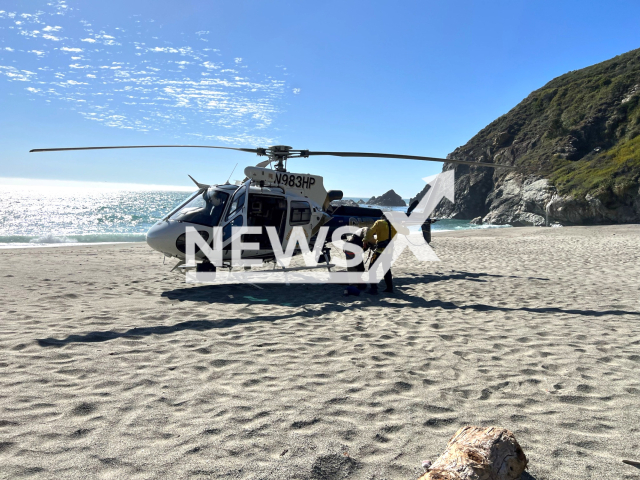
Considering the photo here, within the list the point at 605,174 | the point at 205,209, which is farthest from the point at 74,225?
the point at 605,174

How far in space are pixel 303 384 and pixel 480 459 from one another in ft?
6.65

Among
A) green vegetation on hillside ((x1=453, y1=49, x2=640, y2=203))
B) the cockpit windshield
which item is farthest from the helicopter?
green vegetation on hillside ((x1=453, y1=49, x2=640, y2=203))

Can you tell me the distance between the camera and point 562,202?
4447 centimetres

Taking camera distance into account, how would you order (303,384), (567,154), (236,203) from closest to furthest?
(303,384) < (236,203) < (567,154)

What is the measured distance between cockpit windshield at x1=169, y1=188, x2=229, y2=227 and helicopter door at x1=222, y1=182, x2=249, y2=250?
179 mm

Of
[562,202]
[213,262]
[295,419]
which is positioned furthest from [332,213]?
[562,202]

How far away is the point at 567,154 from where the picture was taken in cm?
5334

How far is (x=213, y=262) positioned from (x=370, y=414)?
6368mm

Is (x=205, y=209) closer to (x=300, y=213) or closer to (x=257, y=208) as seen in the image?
(x=257, y=208)

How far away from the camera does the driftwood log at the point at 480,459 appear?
2.34m

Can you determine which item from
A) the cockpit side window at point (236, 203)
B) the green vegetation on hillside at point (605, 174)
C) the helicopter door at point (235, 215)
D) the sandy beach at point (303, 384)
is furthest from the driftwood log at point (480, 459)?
the green vegetation on hillside at point (605, 174)

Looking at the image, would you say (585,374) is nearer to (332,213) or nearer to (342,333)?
(342,333)

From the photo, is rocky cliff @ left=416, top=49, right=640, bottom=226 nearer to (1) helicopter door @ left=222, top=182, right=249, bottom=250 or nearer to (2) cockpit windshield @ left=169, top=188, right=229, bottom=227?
(1) helicopter door @ left=222, top=182, right=249, bottom=250

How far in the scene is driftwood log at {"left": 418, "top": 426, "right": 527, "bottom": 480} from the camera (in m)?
2.34
